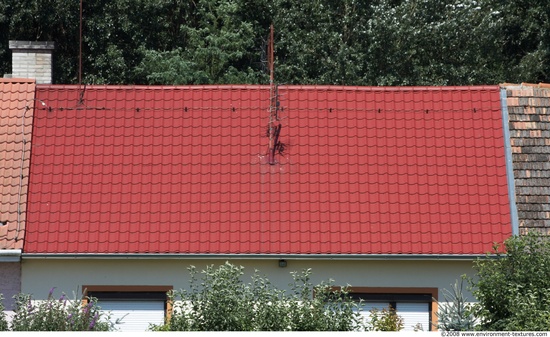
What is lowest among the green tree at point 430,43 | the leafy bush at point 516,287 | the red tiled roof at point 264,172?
the leafy bush at point 516,287

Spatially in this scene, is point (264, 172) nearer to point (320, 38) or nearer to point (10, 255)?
point (10, 255)

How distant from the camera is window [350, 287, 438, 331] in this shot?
15153mm

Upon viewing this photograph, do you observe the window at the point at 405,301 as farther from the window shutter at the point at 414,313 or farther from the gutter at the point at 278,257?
the gutter at the point at 278,257

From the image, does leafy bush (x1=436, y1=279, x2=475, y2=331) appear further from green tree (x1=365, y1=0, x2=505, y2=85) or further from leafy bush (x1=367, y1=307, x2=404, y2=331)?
green tree (x1=365, y1=0, x2=505, y2=85)

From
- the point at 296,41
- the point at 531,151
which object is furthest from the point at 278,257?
the point at 296,41

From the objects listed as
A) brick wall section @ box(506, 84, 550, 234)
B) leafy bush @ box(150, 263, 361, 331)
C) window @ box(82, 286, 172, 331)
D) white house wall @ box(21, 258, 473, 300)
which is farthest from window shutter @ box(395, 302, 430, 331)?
leafy bush @ box(150, 263, 361, 331)

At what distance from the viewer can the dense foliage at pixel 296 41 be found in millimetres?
28453

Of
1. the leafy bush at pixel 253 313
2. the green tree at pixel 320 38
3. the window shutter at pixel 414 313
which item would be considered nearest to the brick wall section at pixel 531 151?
the window shutter at pixel 414 313

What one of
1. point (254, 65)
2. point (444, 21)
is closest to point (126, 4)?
point (254, 65)

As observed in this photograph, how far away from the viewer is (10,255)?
14.9m

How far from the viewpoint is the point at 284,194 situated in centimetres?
1602

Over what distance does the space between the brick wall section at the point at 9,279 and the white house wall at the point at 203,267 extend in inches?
3.7

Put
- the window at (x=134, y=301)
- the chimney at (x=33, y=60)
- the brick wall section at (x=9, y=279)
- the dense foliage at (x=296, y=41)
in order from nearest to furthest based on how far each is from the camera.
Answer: the brick wall section at (x=9, y=279) → the window at (x=134, y=301) → the chimney at (x=33, y=60) → the dense foliage at (x=296, y=41)

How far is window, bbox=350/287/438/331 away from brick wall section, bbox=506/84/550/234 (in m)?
1.84
